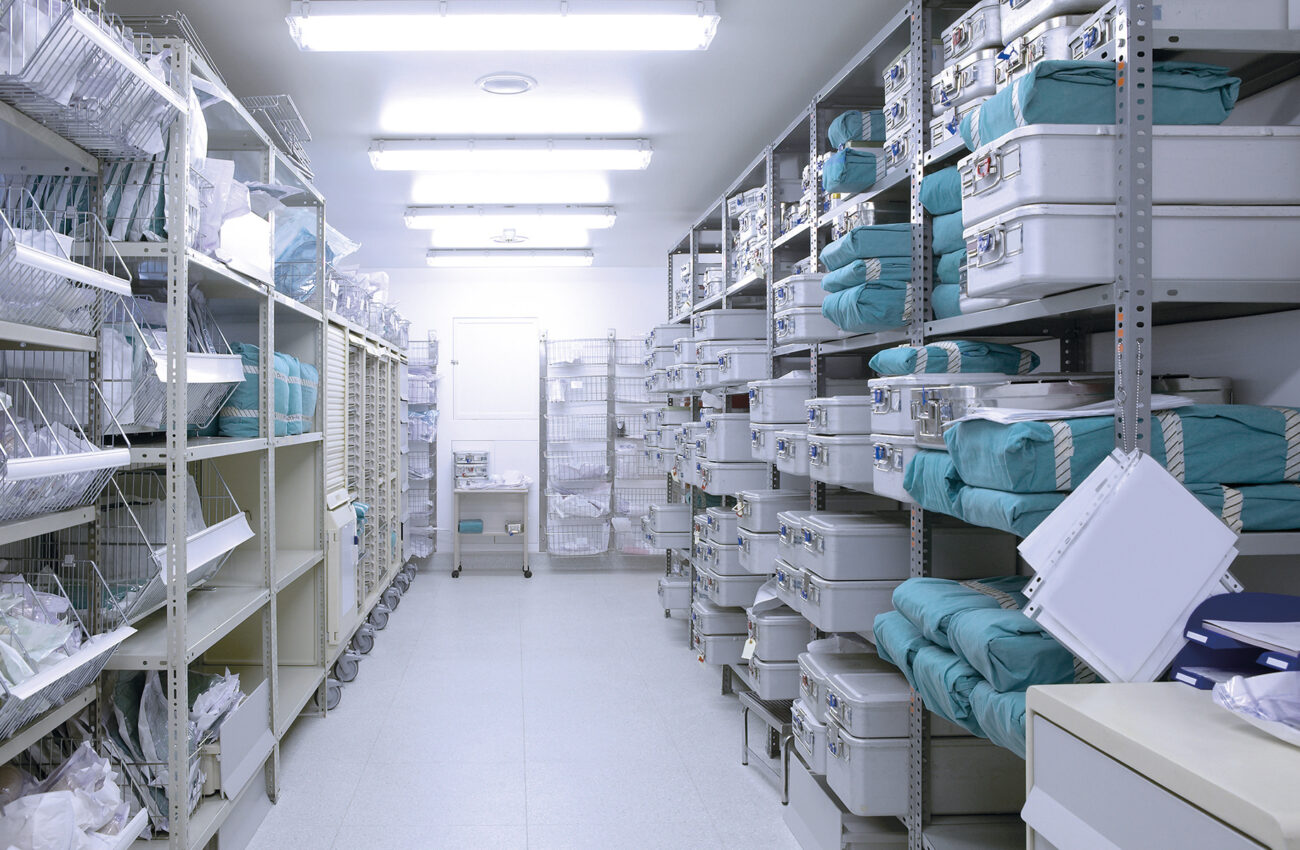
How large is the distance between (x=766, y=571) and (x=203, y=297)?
243cm

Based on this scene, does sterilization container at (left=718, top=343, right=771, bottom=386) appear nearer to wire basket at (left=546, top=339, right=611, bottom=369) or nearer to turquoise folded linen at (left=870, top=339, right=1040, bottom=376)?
turquoise folded linen at (left=870, top=339, right=1040, bottom=376)

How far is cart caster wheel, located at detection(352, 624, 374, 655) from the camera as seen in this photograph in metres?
5.01

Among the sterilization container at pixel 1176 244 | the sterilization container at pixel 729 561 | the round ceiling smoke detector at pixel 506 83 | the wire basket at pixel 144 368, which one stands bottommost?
the sterilization container at pixel 729 561

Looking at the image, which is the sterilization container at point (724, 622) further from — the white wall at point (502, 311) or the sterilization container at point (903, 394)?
the white wall at point (502, 311)

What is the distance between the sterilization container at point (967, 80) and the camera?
1.99m

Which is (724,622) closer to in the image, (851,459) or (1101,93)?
(851,459)

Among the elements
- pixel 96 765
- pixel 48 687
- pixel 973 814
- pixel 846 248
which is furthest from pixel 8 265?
pixel 973 814

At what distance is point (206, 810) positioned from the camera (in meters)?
2.53

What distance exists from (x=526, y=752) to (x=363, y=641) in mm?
1833

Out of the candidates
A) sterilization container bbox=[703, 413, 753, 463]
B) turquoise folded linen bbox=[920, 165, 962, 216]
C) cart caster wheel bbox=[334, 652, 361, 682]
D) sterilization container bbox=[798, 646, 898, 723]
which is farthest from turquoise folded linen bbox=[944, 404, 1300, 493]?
cart caster wheel bbox=[334, 652, 361, 682]

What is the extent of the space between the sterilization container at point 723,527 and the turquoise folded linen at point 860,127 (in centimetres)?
182

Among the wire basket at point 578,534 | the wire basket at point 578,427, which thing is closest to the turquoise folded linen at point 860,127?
the wire basket at point 578,427

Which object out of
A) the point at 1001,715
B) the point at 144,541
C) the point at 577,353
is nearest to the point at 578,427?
the point at 577,353

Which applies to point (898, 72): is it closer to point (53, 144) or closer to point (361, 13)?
point (361, 13)
